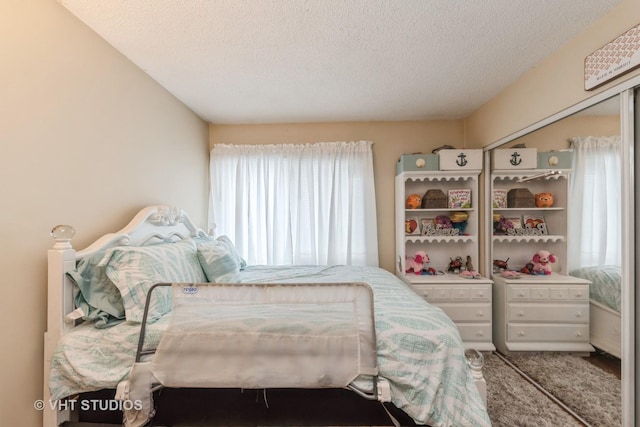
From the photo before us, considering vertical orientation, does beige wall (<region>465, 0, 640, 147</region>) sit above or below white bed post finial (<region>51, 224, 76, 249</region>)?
above

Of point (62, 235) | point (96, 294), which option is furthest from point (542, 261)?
point (62, 235)

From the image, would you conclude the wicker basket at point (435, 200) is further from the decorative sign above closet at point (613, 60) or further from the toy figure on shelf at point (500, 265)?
the decorative sign above closet at point (613, 60)

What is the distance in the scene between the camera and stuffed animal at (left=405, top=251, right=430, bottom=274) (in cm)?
275

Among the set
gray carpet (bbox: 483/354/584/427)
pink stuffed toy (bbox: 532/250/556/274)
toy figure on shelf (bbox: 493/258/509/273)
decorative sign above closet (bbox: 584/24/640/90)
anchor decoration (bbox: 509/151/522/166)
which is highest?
decorative sign above closet (bbox: 584/24/640/90)

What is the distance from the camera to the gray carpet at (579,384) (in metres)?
1.46

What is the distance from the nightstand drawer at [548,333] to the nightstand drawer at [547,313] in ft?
0.15

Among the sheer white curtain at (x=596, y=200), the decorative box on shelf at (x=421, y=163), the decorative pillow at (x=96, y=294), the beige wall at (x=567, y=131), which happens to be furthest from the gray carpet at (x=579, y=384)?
the decorative pillow at (x=96, y=294)

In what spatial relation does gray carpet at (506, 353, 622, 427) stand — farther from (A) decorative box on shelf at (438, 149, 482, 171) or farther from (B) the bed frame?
(A) decorative box on shelf at (438, 149, 482, 171)

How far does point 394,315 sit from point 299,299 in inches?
21.4

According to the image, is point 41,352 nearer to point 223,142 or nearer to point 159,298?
point 159,298

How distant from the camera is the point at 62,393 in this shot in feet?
4.13

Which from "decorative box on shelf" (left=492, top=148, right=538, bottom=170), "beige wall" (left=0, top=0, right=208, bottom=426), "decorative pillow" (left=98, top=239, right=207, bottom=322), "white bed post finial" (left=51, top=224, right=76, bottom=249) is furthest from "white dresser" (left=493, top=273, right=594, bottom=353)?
"beige wall" (left=0, top=0, right=208, bottom=426)

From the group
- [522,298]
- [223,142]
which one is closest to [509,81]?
[522,298]

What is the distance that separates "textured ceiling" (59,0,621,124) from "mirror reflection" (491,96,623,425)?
585 millimetres
